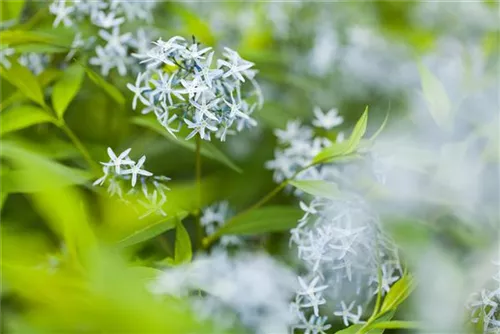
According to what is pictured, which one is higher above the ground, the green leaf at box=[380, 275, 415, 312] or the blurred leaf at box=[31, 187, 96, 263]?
the blurred leaf at box=[31, 187, 96, 263]

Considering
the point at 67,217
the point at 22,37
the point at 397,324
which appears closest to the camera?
the point at 67,217

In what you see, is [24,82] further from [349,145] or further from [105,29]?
[349,145]

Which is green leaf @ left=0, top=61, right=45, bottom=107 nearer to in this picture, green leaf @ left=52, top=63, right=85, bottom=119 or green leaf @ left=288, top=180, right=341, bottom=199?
green leaf @ left=52, top=63, right=85, bottom=119

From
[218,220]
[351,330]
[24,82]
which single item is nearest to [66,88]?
[24,82]

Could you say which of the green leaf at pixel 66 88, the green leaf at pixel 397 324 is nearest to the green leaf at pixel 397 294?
the green leaf at pixel 397 324

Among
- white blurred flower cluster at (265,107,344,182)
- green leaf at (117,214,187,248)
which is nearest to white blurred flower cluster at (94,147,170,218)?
green leaf at (117,214,187,248)

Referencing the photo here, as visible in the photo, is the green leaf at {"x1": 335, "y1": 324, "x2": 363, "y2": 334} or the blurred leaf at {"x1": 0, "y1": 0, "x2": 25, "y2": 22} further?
the blurred leaf at {"x1": 0, "y1": 0, "x2": 25, "y2": 22}

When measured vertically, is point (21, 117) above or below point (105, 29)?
below

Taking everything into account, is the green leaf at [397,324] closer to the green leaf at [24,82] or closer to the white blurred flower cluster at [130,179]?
the white blurred flower cluster at [130,179]

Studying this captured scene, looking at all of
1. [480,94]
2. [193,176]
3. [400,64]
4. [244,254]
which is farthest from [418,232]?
[400,64]
